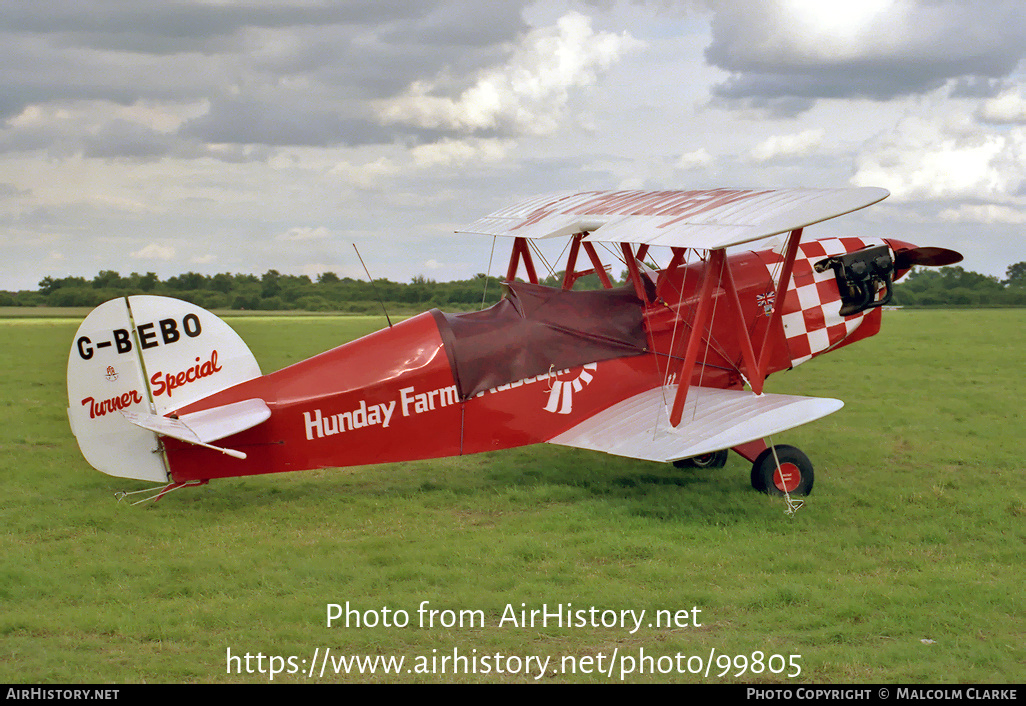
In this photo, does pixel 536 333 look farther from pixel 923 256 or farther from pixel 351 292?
pixel 351 292

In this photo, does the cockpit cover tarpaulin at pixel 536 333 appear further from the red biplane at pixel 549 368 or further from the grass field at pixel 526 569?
the grass field at pixel 526 569

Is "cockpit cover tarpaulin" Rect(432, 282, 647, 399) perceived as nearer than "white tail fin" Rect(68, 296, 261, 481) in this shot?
No

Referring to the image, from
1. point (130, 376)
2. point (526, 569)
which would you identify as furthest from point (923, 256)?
point (130, 376)

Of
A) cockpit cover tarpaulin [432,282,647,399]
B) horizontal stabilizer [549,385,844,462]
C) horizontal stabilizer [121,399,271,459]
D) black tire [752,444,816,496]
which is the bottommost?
black tire [752,444,816,496]

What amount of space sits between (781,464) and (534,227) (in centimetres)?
382

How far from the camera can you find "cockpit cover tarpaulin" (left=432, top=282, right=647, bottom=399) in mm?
8719

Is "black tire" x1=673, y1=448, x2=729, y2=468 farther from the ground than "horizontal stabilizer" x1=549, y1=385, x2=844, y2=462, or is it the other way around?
"horizontal stabilizer" x1=549, y1=385, x2=844, y2=462

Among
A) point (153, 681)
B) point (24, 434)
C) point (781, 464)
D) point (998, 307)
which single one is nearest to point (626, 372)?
point (781, 464)

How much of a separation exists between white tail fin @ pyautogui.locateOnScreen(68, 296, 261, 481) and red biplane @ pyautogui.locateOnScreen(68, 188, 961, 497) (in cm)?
1

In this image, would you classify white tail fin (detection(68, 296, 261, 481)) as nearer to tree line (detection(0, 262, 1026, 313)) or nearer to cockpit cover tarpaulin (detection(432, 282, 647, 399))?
cockpit cover tarpaulin (detection(432, 282, 647, 399))

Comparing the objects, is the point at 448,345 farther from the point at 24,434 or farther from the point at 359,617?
the point at 24,434

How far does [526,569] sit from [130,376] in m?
3.92

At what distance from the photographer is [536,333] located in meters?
9.02

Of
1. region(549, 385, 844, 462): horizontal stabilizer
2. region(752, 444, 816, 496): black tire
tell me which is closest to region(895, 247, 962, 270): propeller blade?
region(549, 385, 844, 462): horizontal stabilizer
